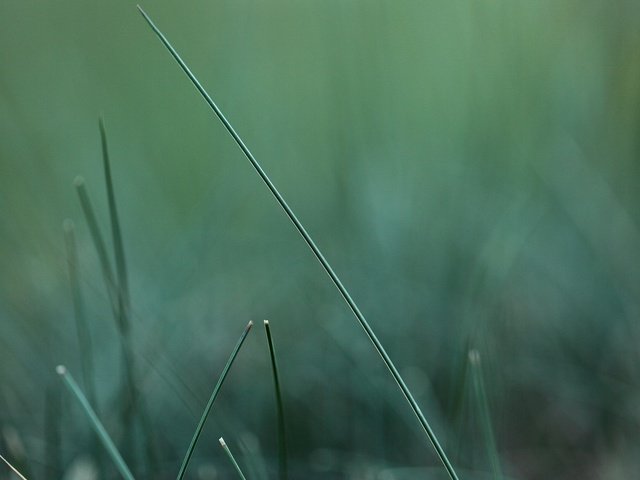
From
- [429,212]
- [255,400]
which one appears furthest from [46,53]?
[255,400]

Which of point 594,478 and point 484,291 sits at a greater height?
point 484,291

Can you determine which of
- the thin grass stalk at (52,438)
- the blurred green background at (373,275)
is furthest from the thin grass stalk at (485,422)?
the thin grass stalk at (52,438)

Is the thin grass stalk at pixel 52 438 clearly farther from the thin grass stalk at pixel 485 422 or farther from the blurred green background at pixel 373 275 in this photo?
the thin grass stalk at pixel 485 422

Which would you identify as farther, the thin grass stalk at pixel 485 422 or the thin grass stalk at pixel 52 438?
the thin grass stalk at pixel 52 438

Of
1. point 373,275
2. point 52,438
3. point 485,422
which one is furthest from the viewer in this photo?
point 373,275

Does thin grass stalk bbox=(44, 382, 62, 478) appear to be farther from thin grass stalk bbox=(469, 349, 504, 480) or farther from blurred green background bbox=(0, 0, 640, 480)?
thin grass stalk bbox=(469, 349, 504, 480)

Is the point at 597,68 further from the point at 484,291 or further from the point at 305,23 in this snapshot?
the point at 305,23

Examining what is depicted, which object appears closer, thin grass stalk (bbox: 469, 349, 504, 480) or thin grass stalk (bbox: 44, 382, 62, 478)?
thin grass stalk (bbox: 469, 349, 504, 480)

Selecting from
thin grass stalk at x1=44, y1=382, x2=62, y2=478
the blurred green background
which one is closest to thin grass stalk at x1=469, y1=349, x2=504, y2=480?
the blurred green background
